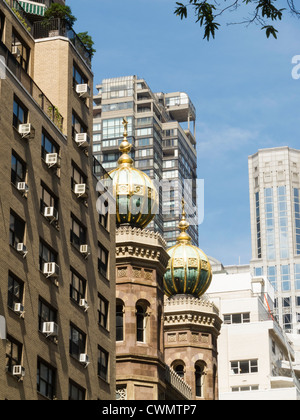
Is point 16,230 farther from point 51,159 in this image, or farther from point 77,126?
point 77,126

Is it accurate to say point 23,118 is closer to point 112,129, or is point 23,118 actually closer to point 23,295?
point 23,295

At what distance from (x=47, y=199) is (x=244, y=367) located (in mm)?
45110

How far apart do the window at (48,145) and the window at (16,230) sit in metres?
3.98

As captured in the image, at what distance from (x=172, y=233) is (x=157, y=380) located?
123 metres

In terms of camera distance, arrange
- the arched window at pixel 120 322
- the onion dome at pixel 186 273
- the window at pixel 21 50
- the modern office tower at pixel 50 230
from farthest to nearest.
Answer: the onion dome at pixel 186 273 → the arched window at pixel 120 322 → the window at pixel 21 50 → the modern office tower at pixel 50 230

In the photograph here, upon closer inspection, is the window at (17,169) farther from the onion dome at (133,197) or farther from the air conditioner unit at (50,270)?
the onion dome at (133,197)

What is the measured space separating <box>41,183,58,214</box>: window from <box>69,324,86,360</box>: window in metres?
4.64

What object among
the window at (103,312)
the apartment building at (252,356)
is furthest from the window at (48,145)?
the apartment building at (252,356)

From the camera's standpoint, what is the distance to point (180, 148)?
597 ft

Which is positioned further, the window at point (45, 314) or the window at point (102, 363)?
the window at point (102, 363)

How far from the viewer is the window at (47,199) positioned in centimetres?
4012

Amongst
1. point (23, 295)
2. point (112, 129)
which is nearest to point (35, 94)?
point (23, 295)

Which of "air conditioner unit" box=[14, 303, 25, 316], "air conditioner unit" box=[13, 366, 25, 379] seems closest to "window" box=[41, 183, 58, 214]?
"air conditioner unit" box=[14, 303, 25, 316]
